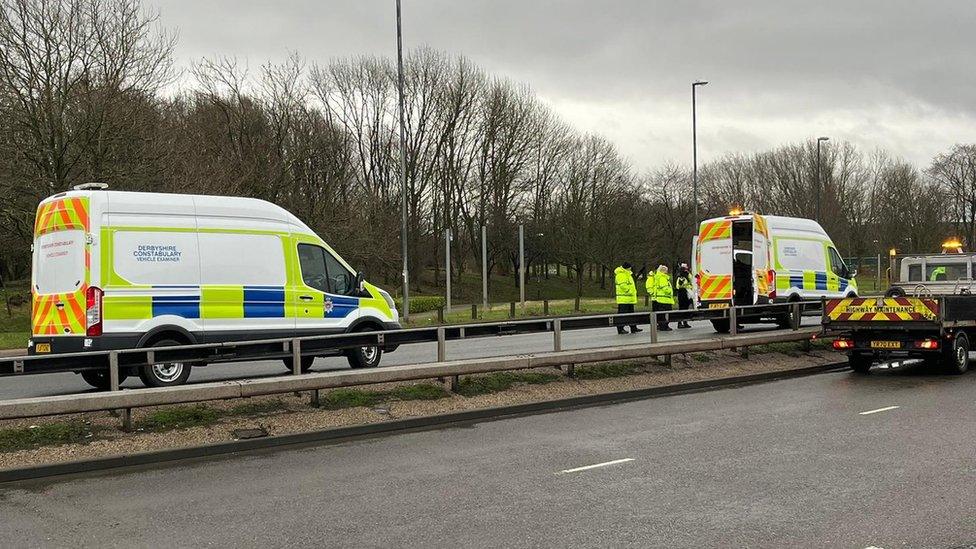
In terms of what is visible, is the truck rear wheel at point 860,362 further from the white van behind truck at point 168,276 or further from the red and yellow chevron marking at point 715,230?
the white van behind truck at point 168,276

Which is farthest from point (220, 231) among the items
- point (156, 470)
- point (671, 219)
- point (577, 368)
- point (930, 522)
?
point (671, 219)

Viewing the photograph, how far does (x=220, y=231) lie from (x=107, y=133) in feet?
56.0

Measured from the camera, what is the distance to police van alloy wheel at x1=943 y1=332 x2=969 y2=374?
13508 millimetres

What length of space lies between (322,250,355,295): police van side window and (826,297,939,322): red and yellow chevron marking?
827 centimetres

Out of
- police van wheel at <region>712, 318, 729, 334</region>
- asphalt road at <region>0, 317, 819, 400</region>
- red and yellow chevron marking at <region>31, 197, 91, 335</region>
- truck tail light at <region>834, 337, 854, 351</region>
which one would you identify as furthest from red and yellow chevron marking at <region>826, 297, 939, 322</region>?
red and yellow chevron marking at <region>31, 197, 91, 335</region>

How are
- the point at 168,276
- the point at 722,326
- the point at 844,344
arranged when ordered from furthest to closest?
the point at 722,326 → the point at 844,344 → the point at 168,276

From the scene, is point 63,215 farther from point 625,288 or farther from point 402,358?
point 625,288

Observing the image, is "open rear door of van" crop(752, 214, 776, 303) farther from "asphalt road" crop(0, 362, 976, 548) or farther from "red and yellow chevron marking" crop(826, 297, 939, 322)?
"asphalt road" crop(0, 362, 976, 548)

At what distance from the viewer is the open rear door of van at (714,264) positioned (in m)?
19.1

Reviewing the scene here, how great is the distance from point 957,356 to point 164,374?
12511 millimetres

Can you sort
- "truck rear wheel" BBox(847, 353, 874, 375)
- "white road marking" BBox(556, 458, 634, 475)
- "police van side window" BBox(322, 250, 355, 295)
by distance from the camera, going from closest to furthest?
"white road marking" BBox(556, 458, 634, 475) → "police van side window" BBox(322, 250, 355, 295) → "truck rear wheel" BBox(847, 353, 874, 375)

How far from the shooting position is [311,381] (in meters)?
9.20

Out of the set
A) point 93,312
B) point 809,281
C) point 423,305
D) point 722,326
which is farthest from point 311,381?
point 423,305

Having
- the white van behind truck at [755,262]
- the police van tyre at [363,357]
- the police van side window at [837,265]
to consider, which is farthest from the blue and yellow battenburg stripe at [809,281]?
the police van tyre at [363,357]
